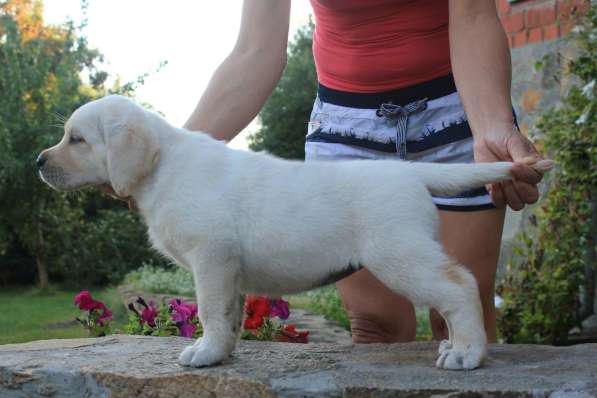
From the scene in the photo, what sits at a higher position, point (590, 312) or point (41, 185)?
point (41, 185)

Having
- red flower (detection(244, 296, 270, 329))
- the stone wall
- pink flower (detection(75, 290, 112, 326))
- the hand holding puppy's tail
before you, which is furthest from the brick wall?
the hand holding puppy's tail

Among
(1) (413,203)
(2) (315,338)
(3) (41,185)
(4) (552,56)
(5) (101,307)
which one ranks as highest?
(4) (552,56)

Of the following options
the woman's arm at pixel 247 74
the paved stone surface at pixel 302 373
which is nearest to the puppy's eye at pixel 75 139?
the woman's arm at pixel 247 74

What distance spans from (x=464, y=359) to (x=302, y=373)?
51 centimetres

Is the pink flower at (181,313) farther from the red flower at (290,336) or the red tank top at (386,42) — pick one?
the red tank top at (386,42)

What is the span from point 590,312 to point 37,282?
899 cm

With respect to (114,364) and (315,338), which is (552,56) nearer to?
(315,338)


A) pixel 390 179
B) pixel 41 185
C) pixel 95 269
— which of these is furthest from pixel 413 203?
pixel 95 269

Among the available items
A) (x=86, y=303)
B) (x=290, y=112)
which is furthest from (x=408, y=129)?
(x=290, y=112)

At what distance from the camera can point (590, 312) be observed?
645 cm

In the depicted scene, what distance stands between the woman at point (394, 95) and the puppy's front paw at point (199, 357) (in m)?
0.97

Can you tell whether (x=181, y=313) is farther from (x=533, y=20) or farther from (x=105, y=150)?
(x=533, y=20)

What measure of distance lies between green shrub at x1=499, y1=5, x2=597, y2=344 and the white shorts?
8.79 feet

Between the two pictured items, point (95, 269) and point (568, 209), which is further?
point (95, 269)
